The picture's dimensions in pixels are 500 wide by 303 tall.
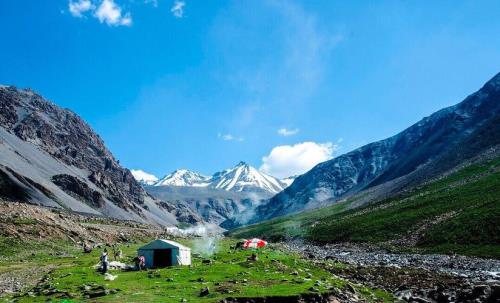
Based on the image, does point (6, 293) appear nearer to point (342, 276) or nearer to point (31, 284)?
point (31, 284)

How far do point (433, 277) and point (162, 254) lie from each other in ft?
109

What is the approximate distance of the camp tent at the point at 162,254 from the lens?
5984 centimetres

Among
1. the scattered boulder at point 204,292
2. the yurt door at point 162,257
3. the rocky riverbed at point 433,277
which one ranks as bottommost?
the rocky riverbed at point 433,277

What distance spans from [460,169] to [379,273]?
13960 cm

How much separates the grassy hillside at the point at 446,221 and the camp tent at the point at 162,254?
145ft

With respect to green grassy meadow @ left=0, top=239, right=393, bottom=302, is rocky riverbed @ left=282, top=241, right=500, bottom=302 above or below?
below

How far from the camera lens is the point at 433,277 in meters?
51.0

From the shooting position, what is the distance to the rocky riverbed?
39.3m

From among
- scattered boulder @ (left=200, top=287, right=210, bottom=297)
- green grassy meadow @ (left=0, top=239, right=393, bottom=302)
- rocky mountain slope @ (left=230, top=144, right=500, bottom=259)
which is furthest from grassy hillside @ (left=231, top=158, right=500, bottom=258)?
scattered boulder @ (left=200, top=287, right=210, bottom=297)

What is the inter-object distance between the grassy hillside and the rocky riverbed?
26.0ft

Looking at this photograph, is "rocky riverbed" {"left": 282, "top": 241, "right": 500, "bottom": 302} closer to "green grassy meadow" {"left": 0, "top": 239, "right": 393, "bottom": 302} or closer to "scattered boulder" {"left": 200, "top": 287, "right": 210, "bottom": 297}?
"green grassy meadow" {"left": 0, "top": 239, "right": 393, "bottom": 302}

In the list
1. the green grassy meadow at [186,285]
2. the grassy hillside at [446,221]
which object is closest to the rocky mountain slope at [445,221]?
the grassy hillside at [446,221]

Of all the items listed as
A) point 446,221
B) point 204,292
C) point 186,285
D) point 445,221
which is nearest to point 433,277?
point 186,285

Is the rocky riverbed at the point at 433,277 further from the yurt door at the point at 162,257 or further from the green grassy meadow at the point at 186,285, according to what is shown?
the yurt door at the point at 162,257
